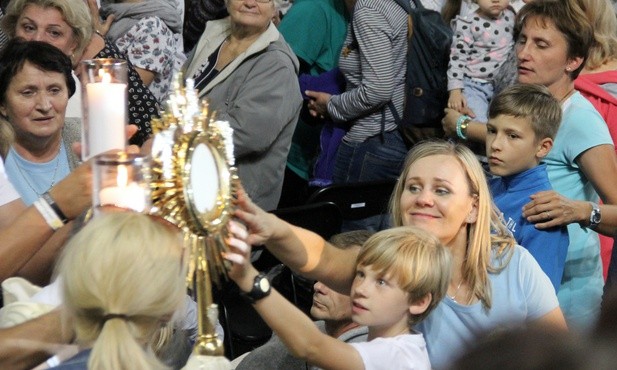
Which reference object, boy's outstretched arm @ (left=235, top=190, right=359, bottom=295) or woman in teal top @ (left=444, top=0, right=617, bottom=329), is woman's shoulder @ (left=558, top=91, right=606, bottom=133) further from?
boy's outstretched arm @ (left=235, top=190, right=359, bottom=295)

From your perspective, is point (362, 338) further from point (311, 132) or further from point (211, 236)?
point (311, 132)

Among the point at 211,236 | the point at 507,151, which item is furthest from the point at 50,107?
the point at 211,236

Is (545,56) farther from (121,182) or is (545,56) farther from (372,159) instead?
(121,182)

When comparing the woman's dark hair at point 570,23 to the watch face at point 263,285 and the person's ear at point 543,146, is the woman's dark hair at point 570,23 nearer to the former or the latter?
the person's ear at point 543,146

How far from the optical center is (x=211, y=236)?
2.23 metres

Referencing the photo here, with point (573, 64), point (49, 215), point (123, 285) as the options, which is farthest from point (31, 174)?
point (573, 64)

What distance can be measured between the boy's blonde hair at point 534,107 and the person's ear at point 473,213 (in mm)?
816

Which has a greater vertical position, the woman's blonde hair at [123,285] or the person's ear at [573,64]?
the woman's blonde hair at [123,285]

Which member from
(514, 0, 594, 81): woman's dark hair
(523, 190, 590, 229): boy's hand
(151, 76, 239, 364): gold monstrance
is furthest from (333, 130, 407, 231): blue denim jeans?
(151, 76, 239, 364): gold monstrance

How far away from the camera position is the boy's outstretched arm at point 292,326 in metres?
2.38

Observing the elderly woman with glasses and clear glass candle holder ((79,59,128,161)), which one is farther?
the elderly woman with glasses

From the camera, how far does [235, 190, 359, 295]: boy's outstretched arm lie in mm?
2625

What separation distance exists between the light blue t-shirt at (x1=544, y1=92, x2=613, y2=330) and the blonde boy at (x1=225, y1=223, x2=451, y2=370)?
1301 millimetres

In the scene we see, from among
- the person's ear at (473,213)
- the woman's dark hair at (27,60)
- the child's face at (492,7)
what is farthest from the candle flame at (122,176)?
the child's face at (492,7)
